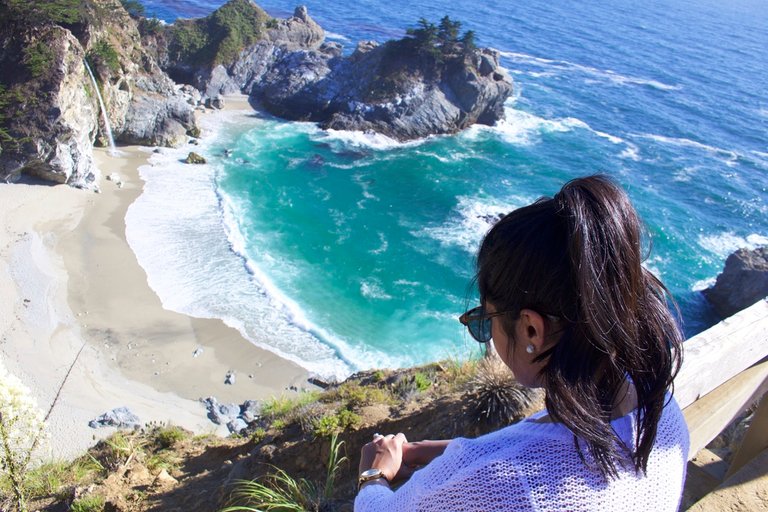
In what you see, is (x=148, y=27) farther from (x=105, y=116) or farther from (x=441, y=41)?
(x=441, y=41)

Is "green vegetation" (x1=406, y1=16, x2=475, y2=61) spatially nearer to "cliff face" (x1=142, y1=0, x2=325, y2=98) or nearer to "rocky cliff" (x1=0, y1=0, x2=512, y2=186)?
"rocky cliff" (x1=0, y1=0, x2=512, y2=186)

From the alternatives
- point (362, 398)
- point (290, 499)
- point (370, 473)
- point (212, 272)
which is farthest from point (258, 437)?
point (212, 272)

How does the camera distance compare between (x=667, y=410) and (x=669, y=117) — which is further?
(x=669, y=117)

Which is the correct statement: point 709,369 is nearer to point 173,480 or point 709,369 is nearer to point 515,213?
point 515,213

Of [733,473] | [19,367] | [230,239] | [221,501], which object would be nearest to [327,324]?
[230,239]

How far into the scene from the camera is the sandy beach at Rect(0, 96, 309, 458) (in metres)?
16.5

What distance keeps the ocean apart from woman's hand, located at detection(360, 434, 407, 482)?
22.3 feet

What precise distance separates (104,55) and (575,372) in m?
35.2

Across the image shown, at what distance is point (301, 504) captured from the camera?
3.85m

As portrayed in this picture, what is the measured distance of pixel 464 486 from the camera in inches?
57.2

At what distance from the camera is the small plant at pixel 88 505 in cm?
550

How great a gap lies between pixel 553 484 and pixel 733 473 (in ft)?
6.45

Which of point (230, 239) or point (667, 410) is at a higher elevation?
point (667, 410)

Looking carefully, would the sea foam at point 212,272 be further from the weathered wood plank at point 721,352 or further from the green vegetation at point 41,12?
the weathered wood plank at point 721,352
